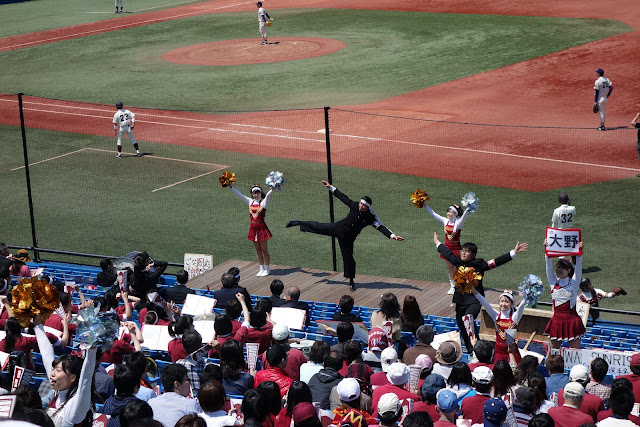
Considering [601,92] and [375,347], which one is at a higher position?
[601,92]

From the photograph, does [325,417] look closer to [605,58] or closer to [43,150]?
[43,150]

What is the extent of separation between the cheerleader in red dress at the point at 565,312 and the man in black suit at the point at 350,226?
3058mm

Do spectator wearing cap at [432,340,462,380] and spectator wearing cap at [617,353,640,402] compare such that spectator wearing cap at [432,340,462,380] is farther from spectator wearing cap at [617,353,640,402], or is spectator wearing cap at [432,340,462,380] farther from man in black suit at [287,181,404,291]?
man in black suit at [287,181,404,291]

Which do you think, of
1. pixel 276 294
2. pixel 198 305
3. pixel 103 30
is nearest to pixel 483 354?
pixel 276 294

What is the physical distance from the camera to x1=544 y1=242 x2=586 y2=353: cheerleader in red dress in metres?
11.4

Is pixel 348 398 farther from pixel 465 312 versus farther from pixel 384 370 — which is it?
pixel 465 312

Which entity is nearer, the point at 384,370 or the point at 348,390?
the point at 348,390

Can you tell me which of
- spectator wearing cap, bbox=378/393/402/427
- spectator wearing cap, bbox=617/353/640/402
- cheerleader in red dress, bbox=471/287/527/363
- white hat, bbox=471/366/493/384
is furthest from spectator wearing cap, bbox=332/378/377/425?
cheerleader in red dress, bbox=471/287/527/363

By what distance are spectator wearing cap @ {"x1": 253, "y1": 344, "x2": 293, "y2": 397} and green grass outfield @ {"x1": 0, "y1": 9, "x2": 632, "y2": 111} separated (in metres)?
21.9

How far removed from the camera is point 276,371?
339 inches

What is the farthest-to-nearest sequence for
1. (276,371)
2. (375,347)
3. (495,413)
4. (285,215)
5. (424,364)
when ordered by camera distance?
(285,215) → (375,347) → (424,364) → (276,371) → (495,413)

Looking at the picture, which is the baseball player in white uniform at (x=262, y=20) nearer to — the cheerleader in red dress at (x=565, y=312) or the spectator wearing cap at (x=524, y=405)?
the cheerleader in red dress at (x=565, y=312)

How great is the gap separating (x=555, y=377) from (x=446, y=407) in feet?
6.86

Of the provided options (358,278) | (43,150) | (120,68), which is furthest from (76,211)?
(120,68)
